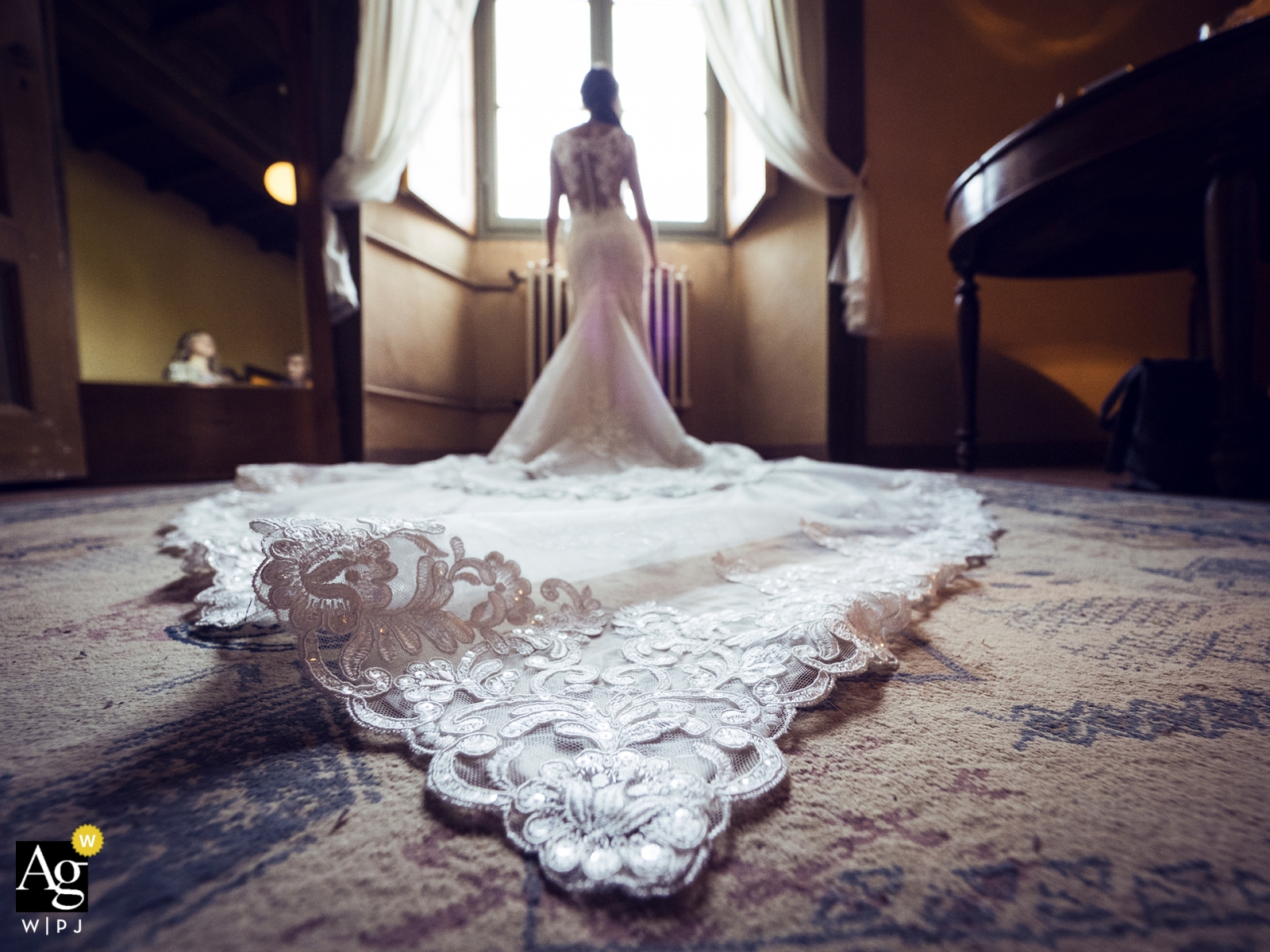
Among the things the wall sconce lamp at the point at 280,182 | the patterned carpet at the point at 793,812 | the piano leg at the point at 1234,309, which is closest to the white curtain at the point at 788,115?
the piano leg at the point at 1234,309

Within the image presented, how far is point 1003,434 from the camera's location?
2.46 m

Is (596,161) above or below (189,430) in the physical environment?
above

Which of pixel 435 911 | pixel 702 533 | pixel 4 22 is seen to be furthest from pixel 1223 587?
pixel 4 22

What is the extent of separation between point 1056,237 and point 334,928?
6.85 ft

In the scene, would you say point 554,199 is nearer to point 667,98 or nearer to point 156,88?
point 667,98

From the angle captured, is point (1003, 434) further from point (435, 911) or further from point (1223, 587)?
point (435, 911)

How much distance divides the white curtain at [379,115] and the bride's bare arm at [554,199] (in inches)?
27.4

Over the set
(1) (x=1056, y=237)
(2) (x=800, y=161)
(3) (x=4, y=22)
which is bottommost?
(1) (x=1056, y=237)

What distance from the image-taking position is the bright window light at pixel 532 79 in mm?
3041

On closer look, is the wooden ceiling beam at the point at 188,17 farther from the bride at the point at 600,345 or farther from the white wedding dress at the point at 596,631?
the white wedding dress at the point at 596,631

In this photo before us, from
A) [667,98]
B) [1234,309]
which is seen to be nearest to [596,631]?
[1234,309]

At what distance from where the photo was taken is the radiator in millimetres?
2926

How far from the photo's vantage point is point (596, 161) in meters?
2.01

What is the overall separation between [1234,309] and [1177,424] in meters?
0.29
